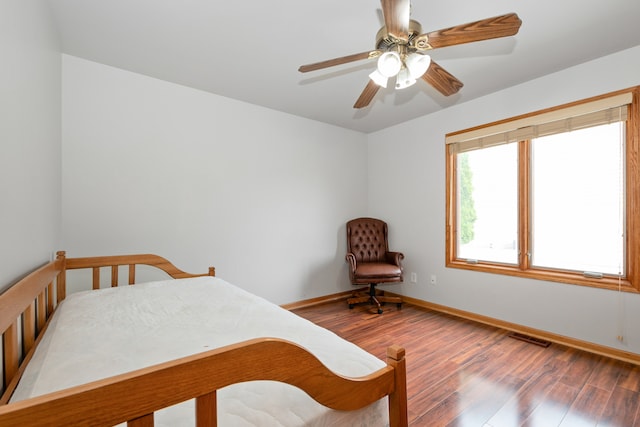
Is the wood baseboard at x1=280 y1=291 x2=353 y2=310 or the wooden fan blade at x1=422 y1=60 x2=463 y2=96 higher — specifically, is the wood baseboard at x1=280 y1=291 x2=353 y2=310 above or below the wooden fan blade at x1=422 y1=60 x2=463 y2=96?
below

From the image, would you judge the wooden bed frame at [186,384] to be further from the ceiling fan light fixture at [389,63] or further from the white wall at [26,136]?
the ceiling fan light fixture at [389,63]

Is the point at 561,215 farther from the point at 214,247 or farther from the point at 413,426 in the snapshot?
the point at 214,247

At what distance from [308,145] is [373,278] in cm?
193

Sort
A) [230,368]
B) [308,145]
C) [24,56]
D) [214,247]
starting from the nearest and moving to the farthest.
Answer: [230,368] < [24,56] < [214,247] < [308,145]

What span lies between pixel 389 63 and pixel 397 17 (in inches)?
8.0

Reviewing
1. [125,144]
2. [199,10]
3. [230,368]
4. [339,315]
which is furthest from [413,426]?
[125,144]

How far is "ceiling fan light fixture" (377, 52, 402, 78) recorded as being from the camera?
1.43 meters

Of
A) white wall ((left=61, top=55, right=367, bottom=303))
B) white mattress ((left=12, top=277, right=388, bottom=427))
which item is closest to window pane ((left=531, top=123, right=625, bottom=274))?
white wall ((left=61, top=55, right=367, bottom=303))

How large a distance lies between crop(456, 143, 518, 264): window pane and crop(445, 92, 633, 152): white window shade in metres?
0.13

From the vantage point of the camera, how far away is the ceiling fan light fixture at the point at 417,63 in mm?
1494

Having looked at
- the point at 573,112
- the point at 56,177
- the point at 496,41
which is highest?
the point at 496,41

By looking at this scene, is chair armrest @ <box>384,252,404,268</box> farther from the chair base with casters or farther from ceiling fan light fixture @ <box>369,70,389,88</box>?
ceiling fan light fixture @ <box>369,70,389,88</box>

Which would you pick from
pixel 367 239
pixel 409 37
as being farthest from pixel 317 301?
pixel 409 37

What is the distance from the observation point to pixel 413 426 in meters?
1.57
